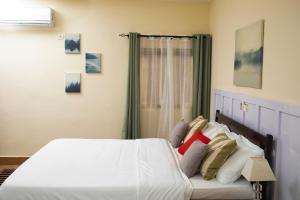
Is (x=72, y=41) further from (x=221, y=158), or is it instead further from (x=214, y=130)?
(x=221, y=158)

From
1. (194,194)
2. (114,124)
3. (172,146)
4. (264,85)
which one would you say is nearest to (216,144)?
(194,194)

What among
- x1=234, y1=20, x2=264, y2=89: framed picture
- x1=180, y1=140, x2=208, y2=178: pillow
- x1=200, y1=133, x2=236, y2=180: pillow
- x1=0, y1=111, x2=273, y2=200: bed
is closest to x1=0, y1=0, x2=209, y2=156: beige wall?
x1=234, y1=20, x2=264, y2=89: framed picture

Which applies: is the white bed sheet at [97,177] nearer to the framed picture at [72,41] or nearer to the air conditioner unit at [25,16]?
the framed picture at [72,41]

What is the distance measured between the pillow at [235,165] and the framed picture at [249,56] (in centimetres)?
65

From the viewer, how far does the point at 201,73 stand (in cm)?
455

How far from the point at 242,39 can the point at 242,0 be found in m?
0.46

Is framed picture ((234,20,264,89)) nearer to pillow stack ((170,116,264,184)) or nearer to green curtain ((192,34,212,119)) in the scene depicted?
pillow stack ((170,116,264,184))

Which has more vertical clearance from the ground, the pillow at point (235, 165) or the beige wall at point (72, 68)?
the beige wall at point (72, 68)

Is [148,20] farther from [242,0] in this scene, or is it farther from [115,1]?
[242,0]

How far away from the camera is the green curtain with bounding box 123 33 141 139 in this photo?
4.48 meters

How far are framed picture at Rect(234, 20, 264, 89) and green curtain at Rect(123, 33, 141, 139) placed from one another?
162 centimetres

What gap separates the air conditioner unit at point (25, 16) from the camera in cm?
435

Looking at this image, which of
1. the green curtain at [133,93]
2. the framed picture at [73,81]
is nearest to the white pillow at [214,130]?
the green curtain at [133,93]

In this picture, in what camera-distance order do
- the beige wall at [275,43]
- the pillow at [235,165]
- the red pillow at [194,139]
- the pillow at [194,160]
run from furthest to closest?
the red pillow at [194,139] < the pillow at [194,160] < the pillow at [235,165] < the beige wall at [275,43]
